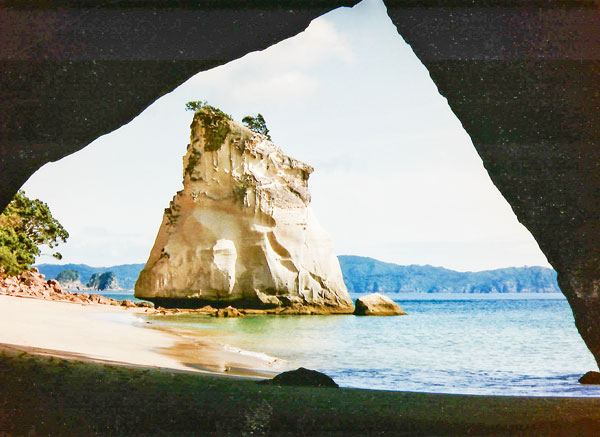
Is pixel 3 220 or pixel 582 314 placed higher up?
pixel 3 220

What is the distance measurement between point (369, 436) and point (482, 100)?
2766 mm

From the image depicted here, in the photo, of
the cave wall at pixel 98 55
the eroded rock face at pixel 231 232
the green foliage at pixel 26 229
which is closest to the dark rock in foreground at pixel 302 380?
the cave wall at pixel 98 55

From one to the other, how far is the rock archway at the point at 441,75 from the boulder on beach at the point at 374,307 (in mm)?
26789

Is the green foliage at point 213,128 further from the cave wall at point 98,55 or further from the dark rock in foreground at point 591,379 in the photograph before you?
the cave wall at point 98,55

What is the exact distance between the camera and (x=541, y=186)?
4562mm

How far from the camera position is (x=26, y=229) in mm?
20672

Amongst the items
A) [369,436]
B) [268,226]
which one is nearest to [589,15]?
[369,436]

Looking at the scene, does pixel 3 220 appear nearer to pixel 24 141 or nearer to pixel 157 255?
pixel 157 255

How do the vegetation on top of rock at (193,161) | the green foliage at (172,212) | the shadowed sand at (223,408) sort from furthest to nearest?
the green foliage at (172,212), the vegetation on top of rock at (193,161), the shadowed sand at (223,408)

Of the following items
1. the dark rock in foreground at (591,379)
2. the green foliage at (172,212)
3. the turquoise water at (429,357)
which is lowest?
the turquoise water at (429,357)

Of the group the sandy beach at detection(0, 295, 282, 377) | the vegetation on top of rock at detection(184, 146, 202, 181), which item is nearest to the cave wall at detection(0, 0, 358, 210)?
the sandy beach at detection(0, 295, 282, 377)

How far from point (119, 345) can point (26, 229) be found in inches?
522

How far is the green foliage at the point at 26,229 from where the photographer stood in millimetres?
17391

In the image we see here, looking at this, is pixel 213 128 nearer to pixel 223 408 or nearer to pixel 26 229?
pixel 26 229
